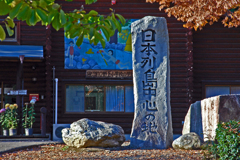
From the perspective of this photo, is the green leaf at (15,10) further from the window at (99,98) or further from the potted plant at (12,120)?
the window at (99,98)

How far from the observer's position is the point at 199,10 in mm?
13719

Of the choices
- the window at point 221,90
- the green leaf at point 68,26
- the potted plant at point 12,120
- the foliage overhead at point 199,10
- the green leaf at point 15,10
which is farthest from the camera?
the window at point 221,90

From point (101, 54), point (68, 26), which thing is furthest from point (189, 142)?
point (101, 54)

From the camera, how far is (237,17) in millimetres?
13984

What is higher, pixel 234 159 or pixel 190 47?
pixel 190 47

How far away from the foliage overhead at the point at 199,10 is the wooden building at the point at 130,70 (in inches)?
33.1

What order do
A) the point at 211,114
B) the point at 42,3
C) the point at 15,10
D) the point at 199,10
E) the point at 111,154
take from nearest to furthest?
1. the point at 15,10
2. the point at 42,3
3. the point at 111,154
4. the point at 211,114
5. the point at 199,10

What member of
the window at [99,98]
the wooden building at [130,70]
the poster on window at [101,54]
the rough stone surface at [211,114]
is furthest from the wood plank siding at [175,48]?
the rough stone surface at [211,114]

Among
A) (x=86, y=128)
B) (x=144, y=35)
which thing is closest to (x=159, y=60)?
(x=144, y=35)

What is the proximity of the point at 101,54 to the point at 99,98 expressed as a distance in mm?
2011

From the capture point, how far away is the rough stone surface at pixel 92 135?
850 cm

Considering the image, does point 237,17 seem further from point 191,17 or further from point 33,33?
point 33,33

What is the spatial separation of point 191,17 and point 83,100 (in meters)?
5.99

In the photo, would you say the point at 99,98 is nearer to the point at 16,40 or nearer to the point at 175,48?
the point at 175,48
